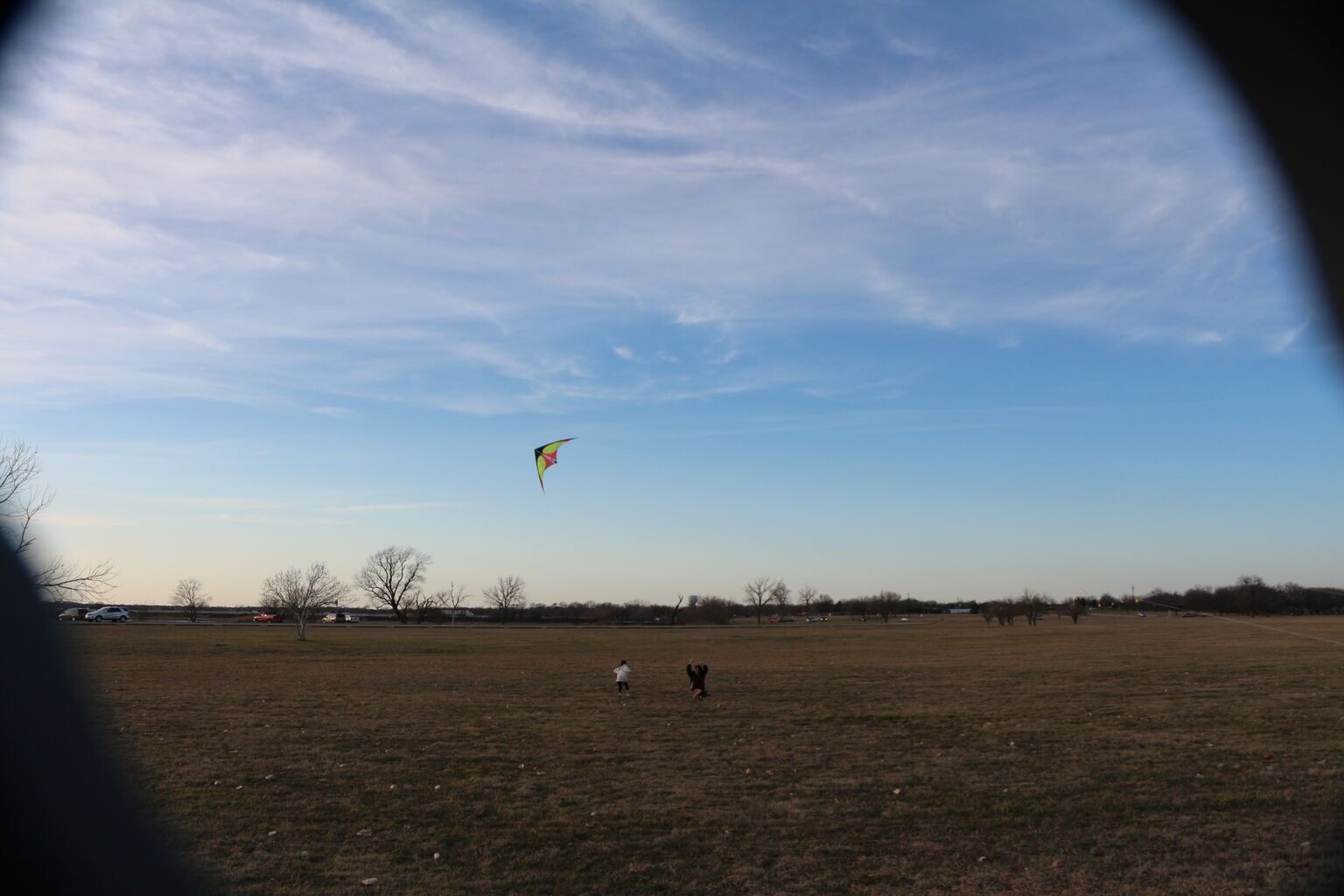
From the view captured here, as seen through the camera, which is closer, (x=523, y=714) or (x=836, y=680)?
(x=523, y=714)

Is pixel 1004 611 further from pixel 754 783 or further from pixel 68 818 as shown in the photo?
pixel 68 818

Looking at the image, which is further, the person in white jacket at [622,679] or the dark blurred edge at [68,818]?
the person in white jacket at [622,679]

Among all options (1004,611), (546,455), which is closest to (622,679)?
(546,455)

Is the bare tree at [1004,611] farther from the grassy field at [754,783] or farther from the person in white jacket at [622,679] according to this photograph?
the person in white jacket at [622,679]

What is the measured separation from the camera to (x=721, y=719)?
1758 centimetres

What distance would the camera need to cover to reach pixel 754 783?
11.4m

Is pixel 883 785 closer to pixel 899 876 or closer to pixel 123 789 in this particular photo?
pixel 899 876

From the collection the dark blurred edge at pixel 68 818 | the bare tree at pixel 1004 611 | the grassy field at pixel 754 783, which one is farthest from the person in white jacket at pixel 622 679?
the bare tree at pixel 1004 611

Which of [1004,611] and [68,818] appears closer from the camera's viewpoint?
[68,818]

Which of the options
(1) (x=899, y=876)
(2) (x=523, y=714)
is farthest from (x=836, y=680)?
(1) (x=899, y=876)

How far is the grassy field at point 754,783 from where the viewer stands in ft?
25.8

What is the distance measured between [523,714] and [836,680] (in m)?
11.0

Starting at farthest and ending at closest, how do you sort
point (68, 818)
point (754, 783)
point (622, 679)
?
1. point (622, 679)
2. point (754, 783)
3. point (68, 818)

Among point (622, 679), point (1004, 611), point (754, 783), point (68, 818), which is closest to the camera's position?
point (68, 818)
